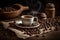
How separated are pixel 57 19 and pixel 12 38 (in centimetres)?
59

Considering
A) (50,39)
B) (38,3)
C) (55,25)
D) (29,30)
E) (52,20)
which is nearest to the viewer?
(50,39)

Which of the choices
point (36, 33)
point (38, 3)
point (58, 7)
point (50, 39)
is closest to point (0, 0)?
point (38, 3)

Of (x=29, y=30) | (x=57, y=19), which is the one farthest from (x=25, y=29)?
(x=57, y=19)

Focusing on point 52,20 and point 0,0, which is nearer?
point 52,20

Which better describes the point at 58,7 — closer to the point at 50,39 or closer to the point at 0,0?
the point at 0,0

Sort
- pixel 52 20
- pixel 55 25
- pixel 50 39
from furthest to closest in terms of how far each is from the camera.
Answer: pixel 52 20
pixel 55 25
pixel 50 39

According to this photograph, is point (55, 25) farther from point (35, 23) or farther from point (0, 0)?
point (0, 0)

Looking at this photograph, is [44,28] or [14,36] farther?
[44,28]

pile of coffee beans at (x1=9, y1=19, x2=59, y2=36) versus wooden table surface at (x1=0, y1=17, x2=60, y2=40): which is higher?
pile of coffee beans at (x1=9, y1=19, x2=59, y2=36)

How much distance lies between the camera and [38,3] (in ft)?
6.57

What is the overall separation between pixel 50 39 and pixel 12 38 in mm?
285

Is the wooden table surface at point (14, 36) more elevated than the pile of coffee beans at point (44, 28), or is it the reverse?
the pile of coffee beans at point (44, 28)

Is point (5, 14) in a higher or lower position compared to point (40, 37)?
higher

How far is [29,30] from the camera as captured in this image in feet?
4.64
